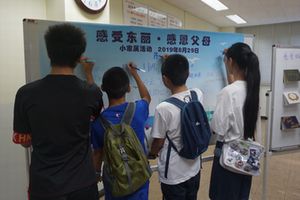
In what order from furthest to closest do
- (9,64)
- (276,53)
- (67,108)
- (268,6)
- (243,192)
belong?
(268,6), (276,53), (9,64), (243,192), (67,108)

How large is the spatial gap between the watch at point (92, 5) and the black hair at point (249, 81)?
154 centimetres

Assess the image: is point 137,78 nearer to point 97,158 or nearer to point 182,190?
point 97,158

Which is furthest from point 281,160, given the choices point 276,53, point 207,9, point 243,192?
point 207,9

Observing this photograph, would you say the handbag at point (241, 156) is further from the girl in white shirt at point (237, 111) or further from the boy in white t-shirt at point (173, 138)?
the boy in white t-shirt at point (173, 138)

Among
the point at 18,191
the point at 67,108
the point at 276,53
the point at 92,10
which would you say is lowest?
the point at 18,191

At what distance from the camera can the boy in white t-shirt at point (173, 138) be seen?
1459mm

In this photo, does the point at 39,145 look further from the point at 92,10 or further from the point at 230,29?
the point at 230,29

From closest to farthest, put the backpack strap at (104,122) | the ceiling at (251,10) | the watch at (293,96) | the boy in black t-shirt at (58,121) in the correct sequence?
1. the boy in black t-shirt at (58,121)
2. the backpack strap at (104,122)
3. the watch at (293,96)
4. the ceiling at (251,10)

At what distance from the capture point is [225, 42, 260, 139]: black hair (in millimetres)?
1526

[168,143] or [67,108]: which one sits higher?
[67,108]

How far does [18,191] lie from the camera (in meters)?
2.30

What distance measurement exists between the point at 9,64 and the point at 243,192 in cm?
205

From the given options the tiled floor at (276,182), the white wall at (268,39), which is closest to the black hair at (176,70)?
the tiled floor at (276,182)

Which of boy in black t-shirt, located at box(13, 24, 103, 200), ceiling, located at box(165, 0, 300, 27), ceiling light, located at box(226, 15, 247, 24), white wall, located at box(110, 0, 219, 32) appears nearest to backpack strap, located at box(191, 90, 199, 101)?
boy in black t-shirt, located at box(13, 24, 103, 200)
